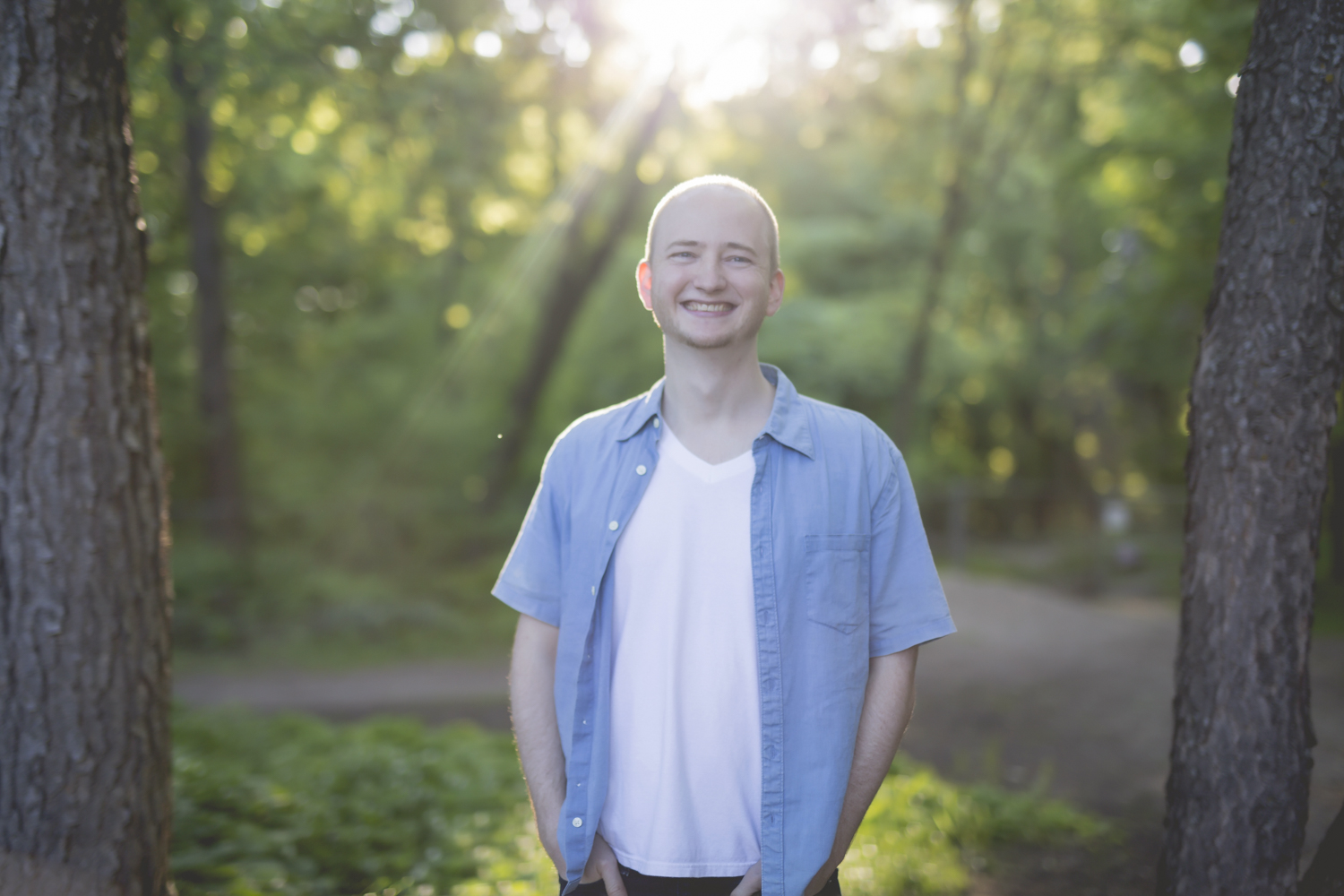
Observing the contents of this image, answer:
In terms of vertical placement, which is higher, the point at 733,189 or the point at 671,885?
the point at 733,189

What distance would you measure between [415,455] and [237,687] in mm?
5007

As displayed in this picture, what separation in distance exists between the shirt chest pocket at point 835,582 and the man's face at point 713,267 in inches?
19.6

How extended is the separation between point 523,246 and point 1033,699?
10.1m

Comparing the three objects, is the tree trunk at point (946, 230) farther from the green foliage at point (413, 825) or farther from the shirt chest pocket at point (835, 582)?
the shirt chest pocket at point (835, 582)

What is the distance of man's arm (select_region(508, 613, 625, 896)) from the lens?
7.20 ft

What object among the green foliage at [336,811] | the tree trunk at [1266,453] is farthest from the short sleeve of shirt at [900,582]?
the green foliage at [336,811]

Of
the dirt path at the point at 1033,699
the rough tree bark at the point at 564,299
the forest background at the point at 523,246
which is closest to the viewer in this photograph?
the dirt path at the point at 1033,699

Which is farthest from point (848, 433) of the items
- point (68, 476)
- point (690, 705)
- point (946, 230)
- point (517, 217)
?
point (517, 217)

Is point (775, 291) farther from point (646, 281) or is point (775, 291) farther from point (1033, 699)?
point (1033, 699)

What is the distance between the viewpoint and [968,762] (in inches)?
264

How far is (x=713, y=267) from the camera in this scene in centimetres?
213

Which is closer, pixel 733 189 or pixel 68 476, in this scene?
pixel 733 189

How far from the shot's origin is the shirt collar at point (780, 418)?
7.16 ft

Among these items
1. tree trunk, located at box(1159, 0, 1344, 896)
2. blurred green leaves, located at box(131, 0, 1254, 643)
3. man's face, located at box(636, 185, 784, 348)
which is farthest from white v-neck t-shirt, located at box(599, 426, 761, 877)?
blurred green leaves, located at box(131, 0, 1254, 643)
